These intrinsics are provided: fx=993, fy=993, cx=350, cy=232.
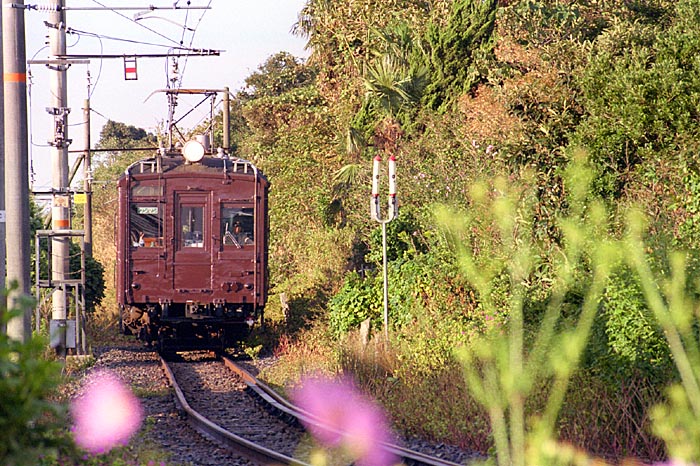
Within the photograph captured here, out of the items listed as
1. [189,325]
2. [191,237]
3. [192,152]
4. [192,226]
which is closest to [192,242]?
[191,237]

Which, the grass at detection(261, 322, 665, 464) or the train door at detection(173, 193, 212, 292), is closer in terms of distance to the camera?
the grass at detection(261, 322, 665, 464)

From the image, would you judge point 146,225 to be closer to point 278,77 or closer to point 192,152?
point 192,152

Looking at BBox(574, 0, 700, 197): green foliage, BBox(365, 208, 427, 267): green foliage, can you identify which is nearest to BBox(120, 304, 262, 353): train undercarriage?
BBox(365, 208, 427, 267): green foliage

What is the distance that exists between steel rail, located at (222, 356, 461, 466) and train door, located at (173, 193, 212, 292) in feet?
5.21

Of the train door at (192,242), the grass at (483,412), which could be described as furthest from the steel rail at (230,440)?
the train door at (192,242)

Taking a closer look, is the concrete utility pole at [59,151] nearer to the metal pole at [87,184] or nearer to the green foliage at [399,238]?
the green foliage at [399,238]

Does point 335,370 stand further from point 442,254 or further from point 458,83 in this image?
point 458,83

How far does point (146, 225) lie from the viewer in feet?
56.9

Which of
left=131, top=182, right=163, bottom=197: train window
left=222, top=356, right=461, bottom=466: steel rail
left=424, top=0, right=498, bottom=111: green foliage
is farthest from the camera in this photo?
left=424, top=0, right=498, bottom=111: green foliage

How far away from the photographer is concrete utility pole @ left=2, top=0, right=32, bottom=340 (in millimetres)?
10023

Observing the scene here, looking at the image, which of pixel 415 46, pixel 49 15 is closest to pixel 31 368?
pixel 49 15

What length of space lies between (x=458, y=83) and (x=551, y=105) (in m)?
4.07

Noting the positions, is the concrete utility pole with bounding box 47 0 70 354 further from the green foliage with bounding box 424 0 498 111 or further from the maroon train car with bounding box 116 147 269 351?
the green foliage with bounding box 424 0 498 111

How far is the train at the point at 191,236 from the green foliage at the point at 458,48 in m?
6.21
